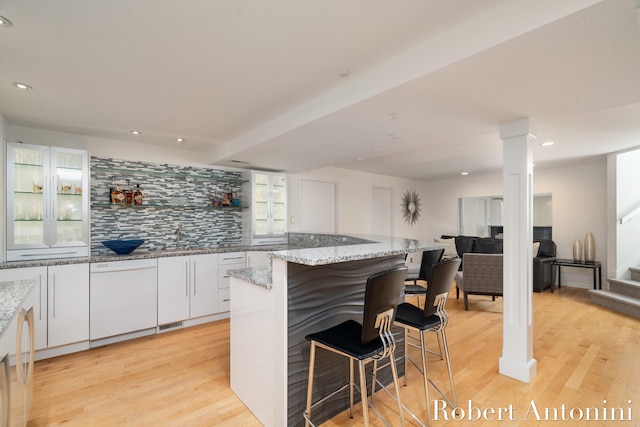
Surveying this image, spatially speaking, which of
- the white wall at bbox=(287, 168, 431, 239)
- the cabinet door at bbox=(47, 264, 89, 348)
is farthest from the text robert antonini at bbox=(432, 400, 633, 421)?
the white wall at bbox=(287, 168, 431, 239)

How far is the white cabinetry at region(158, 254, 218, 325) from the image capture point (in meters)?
3.58

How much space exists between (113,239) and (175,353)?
1681 mm

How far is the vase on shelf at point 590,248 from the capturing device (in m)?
5.34

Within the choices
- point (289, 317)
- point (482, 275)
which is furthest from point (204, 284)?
point (482, 275)

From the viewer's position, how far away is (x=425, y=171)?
639 centimetres

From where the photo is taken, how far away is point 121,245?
11.4 feet

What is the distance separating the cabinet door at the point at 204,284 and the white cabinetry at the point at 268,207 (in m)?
0.76

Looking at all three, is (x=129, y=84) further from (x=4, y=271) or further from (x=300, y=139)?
(x=4, y=271)

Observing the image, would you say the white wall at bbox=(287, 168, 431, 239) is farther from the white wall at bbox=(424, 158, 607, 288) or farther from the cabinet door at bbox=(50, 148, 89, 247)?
the cabinet door at bbox=(50, 148, 89, 247)

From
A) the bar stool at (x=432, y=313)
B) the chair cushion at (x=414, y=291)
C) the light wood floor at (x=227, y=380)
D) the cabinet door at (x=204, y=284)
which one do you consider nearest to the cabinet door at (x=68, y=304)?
the light wood floor at (x=227, y=380)

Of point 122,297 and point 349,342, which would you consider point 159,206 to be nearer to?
point 122,297

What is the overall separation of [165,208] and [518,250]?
4.10 m

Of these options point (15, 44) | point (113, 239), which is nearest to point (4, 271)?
point (113, 239)

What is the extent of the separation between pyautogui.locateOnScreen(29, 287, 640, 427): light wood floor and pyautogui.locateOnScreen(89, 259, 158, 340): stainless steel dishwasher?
20 centimetres
